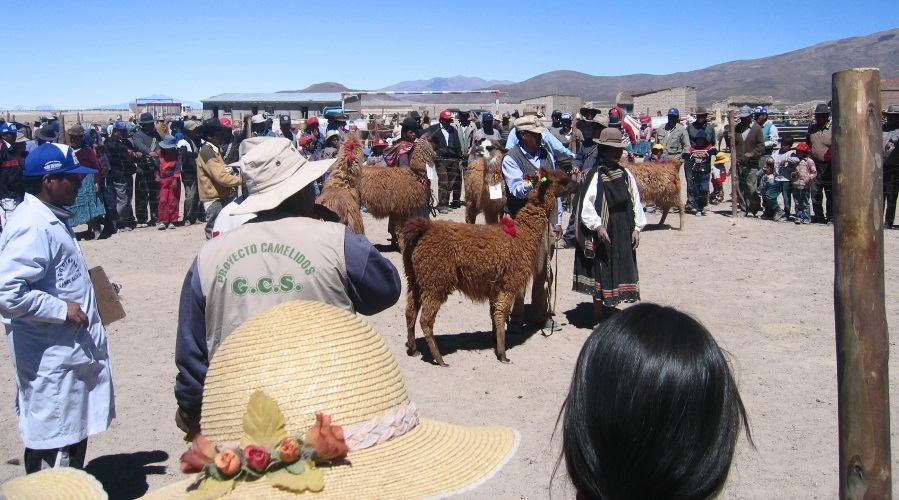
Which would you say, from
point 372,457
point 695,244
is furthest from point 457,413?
point 695,244

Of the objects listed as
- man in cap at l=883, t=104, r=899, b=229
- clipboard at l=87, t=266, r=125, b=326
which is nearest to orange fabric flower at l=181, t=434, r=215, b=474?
clipboard at l=87, t=266, r=125, b=326

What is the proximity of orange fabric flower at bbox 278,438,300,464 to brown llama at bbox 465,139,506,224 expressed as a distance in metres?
8.32

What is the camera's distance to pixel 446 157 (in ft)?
53.2

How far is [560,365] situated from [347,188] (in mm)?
3454

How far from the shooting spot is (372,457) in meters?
1.93

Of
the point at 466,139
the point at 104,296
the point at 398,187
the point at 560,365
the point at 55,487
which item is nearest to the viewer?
the point at 55,487

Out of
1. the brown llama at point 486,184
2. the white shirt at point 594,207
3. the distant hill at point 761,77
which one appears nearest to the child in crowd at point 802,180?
the brown llama at point 486,184

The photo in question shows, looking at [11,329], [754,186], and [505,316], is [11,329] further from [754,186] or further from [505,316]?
[754,186]


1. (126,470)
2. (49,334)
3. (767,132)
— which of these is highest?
(767,132)

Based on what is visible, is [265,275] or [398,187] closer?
[265,275]

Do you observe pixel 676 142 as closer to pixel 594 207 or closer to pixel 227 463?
pixel 594 207

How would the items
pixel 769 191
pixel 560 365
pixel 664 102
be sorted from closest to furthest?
pixel 560 365 < pixel 769 191 < pixel 664 102

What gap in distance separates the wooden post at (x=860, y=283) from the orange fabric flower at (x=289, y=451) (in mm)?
2153

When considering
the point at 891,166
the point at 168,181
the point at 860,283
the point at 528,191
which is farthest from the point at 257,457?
the point at 168,181
